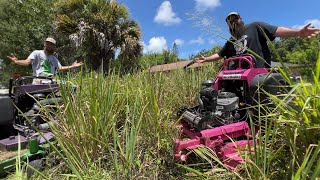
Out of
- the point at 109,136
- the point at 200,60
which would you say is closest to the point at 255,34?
the point at 200,60

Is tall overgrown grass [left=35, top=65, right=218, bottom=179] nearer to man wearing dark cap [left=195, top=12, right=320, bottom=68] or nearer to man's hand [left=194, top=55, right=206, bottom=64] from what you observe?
man wearing dark cap [left=195, top=12, right=320, bottom=68]

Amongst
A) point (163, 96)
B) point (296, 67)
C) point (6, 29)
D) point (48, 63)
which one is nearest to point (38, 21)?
point (6, 29)

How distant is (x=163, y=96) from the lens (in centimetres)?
A: 371

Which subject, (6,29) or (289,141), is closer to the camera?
(289,141)

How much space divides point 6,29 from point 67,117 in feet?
69.7

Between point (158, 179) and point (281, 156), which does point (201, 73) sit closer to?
point (158, 179)

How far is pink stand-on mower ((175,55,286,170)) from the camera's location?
2.75 m

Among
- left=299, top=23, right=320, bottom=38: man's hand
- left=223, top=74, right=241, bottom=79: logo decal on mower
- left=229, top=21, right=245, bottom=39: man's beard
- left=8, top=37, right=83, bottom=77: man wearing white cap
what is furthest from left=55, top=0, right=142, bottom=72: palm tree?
left=299, top=23, right=320, bottom=38: man's hand

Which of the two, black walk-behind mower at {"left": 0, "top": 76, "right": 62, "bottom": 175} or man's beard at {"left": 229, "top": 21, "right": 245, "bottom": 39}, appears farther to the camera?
man's beard at {"left": 229, "top": 21, "right": 245, "bottom": 39}

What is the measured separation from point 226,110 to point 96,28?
39.2 feet

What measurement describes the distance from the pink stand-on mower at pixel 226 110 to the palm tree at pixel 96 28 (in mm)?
10556

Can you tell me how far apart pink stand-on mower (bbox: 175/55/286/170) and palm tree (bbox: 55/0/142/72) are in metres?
10.6

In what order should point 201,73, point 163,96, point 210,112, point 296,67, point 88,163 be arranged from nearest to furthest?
point 296,67 < point 88,163 < point 210,112 < point 163,96 < point 201,73

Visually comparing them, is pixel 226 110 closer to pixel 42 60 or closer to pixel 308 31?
pixel 308 31
